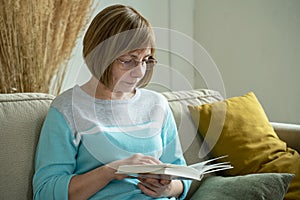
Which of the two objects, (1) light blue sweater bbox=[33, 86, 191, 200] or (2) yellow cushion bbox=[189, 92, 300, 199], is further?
(2) yellow cushion bbox=[189, 92, 300, 199]

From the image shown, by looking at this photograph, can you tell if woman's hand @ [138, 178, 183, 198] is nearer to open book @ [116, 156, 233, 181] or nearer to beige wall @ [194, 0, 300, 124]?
open book @ [116, 156, 233, 181]

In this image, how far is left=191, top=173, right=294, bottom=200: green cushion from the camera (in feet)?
5.71

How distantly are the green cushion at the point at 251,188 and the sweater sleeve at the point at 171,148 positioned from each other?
12 centimetres

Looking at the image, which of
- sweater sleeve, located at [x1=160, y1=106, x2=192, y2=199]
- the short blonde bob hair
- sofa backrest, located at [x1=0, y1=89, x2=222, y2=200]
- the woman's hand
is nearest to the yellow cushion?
sweater sleeve, located at [x1=160, y1=106, x2=192, y2=199]

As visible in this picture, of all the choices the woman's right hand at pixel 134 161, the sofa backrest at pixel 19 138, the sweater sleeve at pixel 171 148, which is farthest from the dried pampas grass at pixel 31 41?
the woman's right hand at pixel 134 161

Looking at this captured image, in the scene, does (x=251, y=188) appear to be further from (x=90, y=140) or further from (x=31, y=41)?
(x=31, y=41)

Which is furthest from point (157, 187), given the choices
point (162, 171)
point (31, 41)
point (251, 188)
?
point (31, 41)

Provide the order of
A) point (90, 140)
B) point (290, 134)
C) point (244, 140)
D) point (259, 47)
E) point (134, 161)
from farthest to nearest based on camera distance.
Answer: point (259, 47), point (290, 134), point (244, 140), point (90, 140), point (134, 161)

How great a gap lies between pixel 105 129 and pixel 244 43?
5.71 feet

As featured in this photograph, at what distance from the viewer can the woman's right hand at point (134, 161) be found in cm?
147

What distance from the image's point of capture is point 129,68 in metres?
1.62

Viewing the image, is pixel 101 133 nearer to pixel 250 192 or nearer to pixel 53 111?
pixel 53 111

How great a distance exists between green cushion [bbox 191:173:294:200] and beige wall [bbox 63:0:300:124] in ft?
3.24

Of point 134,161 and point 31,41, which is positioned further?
point 31,41
